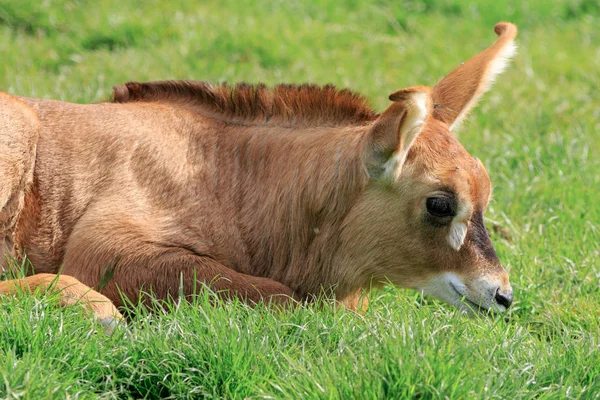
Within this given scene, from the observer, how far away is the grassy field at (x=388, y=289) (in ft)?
13.4

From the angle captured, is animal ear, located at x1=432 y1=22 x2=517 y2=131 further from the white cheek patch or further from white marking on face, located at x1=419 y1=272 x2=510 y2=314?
white marking on face, located at x1=419 y1=272 x2=510 y2=314

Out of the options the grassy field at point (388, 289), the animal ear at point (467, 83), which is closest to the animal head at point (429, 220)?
the grassy field at point (388, 289)

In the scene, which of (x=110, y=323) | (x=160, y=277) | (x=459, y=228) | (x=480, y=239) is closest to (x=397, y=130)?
(x=459, y=228)

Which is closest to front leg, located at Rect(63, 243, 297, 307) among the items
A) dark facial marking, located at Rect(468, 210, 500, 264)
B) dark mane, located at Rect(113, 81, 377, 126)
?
dark facial marking, located at Rect(468, 210, 500, 264)

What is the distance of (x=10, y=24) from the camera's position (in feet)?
35.5

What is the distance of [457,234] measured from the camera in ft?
16.9

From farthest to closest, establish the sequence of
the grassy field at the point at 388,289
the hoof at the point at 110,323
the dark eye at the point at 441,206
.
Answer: the dark eye at the point at 441,206
the hoof at the point at 110,323
the grassy field at the point at 388,289

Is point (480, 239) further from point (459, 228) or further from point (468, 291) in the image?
point (468, 291)

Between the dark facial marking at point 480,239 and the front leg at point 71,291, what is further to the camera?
the dark facial marking at point 480,239

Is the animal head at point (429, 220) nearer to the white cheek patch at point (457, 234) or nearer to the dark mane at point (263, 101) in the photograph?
the white cheek patch at point (457, 234)

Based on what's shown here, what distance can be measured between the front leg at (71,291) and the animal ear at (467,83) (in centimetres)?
233

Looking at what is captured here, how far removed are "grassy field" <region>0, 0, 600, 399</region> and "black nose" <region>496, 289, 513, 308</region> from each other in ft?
0.50

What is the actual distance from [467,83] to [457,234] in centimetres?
120

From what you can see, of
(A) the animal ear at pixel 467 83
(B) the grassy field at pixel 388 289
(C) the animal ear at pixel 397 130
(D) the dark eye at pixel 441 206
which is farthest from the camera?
(A) the animal ear at pixel 467 83
